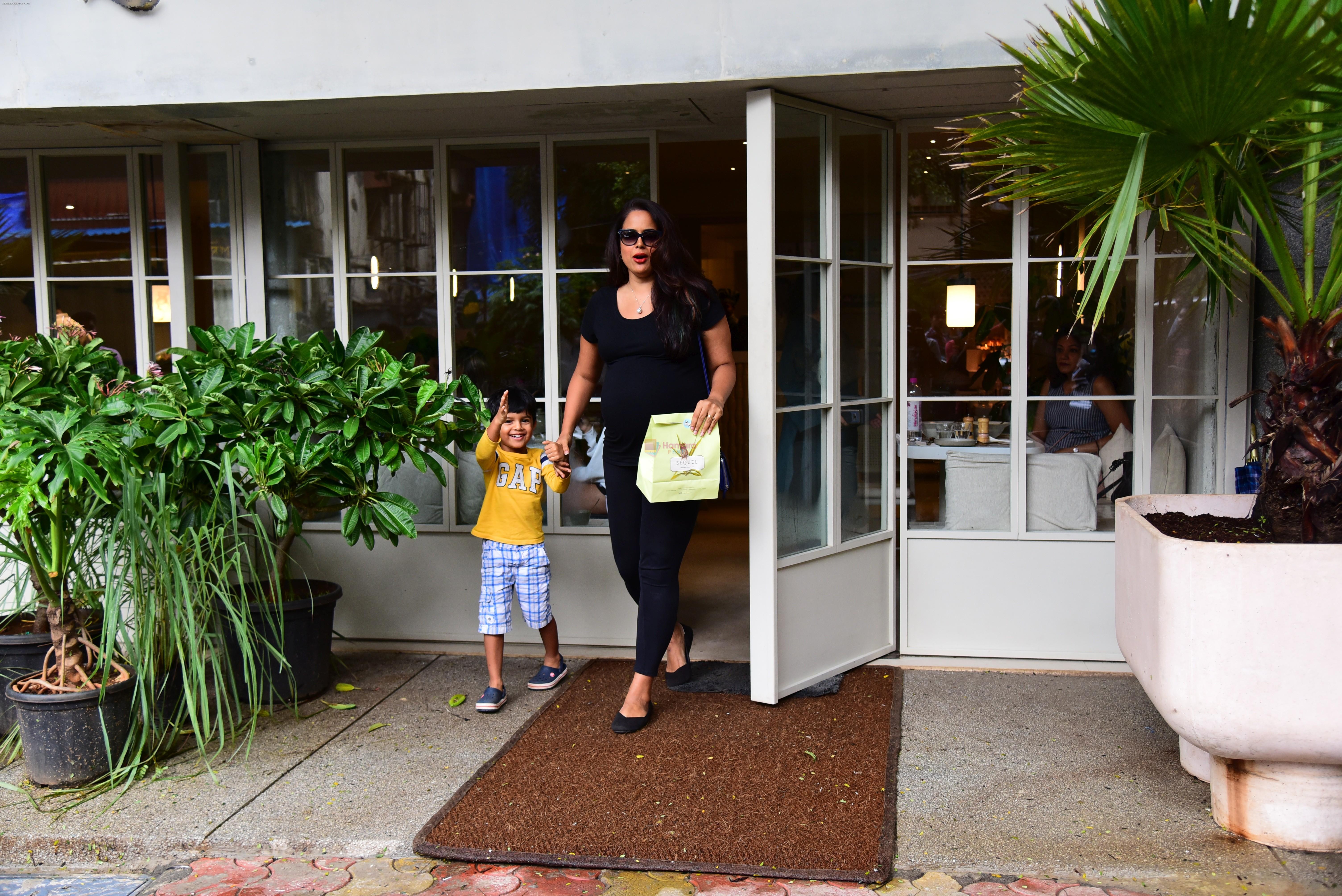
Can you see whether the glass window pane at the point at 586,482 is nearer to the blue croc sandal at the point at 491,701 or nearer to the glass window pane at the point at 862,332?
the blue croc sandal at the point at 491,701

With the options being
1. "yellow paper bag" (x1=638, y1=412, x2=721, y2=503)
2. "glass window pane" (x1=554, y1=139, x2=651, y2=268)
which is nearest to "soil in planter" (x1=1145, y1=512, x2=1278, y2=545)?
"yellow paper bag" (x1=638, y1=412, x2=721, y2=503)

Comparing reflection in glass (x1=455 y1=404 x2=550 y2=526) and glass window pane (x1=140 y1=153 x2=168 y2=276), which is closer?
reflection in glass (x1=455 y1=404 x2=550 y2=526)

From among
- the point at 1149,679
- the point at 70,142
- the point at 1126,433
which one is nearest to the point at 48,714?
the point at 70,142

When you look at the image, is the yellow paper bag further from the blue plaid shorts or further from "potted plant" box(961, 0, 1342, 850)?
"potted plant" box(961, 0, 1342, 850)

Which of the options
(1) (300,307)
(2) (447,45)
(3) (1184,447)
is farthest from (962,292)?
(1) (300,307)

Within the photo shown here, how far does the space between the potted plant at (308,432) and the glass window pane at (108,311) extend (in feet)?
3.99

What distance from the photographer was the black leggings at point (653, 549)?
334cm

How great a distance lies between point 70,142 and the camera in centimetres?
436

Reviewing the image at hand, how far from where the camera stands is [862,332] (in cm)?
392

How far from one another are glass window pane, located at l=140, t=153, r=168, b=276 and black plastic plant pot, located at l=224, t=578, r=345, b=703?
1.71 m

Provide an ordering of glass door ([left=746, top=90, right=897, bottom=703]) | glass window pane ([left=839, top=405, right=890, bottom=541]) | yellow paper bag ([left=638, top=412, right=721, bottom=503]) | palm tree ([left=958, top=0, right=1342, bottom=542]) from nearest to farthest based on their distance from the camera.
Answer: palm tree ([left=958, top=0, right=1342, bottom=542]), yellow paper bag ([left=638, top=412, right=721, bottom=503]), glass door ([left=746, top=90, right=897, bottom=703]), glass window pane ([left=839, top=405, right=890, bottom=541])

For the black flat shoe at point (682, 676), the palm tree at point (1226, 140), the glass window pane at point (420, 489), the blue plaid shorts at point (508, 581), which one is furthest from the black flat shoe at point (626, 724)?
the palm tree at point (1226, 140)

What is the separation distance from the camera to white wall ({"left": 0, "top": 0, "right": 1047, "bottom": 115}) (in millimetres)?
3180

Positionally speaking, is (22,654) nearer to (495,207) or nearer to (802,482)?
(495,207)
